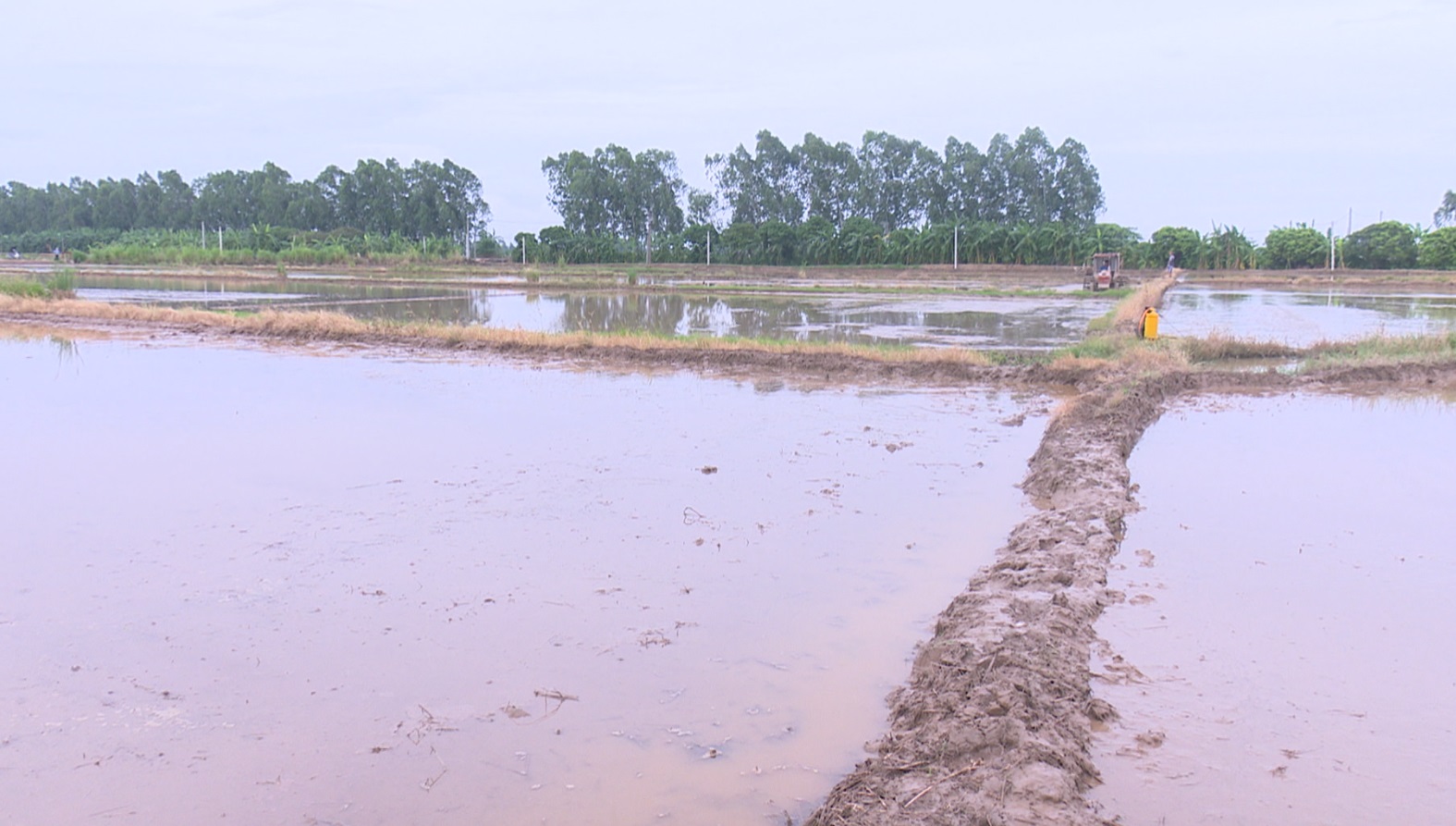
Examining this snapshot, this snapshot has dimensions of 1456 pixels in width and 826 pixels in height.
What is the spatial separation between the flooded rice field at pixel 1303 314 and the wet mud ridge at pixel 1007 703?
12.0 meters

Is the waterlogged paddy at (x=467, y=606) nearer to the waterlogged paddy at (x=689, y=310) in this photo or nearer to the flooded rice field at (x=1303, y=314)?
the waterlogged paddy at (x=689, y=310)

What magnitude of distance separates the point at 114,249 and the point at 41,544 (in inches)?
2248

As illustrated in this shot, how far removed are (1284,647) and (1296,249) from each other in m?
52.4

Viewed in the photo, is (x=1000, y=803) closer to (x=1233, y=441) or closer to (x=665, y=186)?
(x=1233, y=441)

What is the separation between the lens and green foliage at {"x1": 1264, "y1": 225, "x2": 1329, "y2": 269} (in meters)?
48.6

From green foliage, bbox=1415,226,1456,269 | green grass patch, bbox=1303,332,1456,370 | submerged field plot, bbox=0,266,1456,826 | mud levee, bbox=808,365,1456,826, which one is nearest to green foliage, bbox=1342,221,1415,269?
green foliage, bbox=1415,226,1456,269

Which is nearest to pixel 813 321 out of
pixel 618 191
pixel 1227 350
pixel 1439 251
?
pixel 1227 350

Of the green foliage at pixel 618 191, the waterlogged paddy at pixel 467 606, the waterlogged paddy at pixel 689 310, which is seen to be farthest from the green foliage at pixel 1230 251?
the waterlogged paddy at pixel 467 606

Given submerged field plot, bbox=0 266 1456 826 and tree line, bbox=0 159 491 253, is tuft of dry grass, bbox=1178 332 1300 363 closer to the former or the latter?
submerged field plot, bbox=0 266 1456 826

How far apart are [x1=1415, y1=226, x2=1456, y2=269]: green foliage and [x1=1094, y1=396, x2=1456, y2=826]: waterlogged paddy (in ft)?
148

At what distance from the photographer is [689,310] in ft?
85.0

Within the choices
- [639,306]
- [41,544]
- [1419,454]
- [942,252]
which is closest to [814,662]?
[41,544]

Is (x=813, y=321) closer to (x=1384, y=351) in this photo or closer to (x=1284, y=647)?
(x=1384, y=351)

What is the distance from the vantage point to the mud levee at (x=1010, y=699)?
3.14 m
